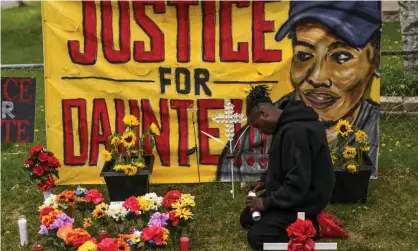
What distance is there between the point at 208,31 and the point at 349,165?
6.83ft

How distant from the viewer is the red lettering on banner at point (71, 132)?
6.57 metres

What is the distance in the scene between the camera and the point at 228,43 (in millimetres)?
6426

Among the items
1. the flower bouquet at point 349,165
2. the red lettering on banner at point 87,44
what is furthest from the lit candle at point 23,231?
the flower bouquet at point 349,165

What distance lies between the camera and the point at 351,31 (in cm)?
631

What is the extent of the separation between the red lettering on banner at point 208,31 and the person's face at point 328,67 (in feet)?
2.95

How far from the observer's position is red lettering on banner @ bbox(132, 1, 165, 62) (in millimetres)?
6352

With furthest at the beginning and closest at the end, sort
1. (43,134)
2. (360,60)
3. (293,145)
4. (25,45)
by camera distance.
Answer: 1. (25,45)
2. (43,134)
3. (360,60)
4. (293,145)

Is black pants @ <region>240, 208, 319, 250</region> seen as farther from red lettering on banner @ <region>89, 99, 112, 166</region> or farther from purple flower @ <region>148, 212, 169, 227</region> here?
red lettering on banner @ <region>89, 99, 112, 166</region>

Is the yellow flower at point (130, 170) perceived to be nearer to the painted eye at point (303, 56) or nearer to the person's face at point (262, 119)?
the person's face at point (262, 119)

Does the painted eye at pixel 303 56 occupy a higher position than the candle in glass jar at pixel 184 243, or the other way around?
the painted eye at pixel 303 56

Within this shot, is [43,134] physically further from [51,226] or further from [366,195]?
[366,195]

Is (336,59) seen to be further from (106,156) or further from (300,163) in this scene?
(106,156)

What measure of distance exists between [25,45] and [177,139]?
10.3 meters

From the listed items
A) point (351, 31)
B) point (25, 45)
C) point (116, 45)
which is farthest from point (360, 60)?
point (25, 45)
